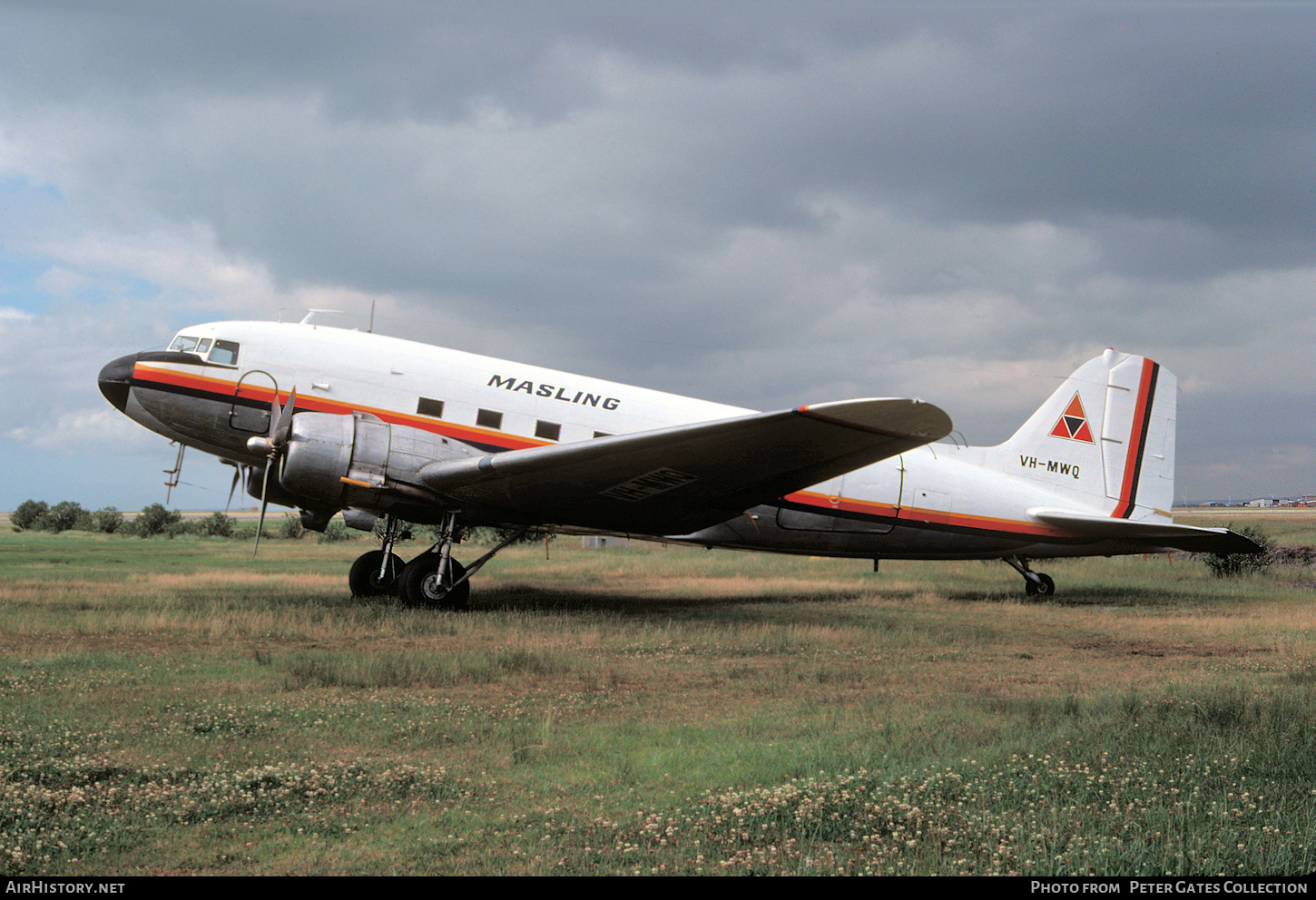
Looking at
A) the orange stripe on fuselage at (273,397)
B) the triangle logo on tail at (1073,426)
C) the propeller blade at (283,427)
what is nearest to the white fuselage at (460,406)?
the orange stripe on fuselage at (273,397)

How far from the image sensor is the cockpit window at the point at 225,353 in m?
12.6

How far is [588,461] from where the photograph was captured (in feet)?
35.1

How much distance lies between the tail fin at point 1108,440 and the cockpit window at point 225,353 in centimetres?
1361

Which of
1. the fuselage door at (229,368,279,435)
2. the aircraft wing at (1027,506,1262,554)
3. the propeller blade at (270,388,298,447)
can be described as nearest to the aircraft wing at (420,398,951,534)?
the propeller blade at (270,388,298,447)

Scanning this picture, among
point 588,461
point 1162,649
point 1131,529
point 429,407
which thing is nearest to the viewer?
point 1162,649

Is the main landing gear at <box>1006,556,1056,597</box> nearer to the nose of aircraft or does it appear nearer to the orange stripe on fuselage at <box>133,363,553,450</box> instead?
the orange stripe on fuselage at <box>133,363,553,450</box>

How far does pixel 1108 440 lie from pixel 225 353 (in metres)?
16.1

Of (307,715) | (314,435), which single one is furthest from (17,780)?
(314,435)

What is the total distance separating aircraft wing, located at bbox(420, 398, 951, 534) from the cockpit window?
3793 mm

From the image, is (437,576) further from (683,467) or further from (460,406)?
(683,467)

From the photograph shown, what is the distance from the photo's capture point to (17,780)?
4289 mm

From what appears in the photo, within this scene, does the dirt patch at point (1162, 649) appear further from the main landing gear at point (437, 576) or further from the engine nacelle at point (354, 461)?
the engine nacelle at point (354, 461)

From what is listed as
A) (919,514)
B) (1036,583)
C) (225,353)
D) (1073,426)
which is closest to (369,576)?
(225,353)
